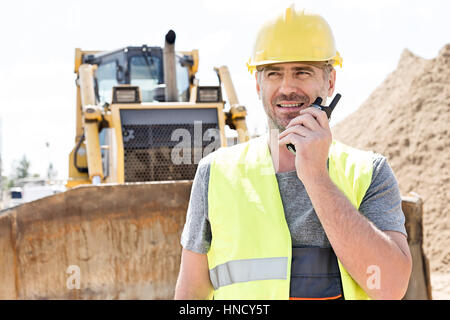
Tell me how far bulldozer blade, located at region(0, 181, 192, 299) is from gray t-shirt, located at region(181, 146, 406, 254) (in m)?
2.73

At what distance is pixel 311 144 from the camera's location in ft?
4.39

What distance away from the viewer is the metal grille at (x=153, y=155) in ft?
19.4

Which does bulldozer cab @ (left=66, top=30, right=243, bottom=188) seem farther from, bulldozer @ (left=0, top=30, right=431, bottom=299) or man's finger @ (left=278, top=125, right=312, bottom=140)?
man's finger @ (left=278, top=125, right=312, bottom=140)

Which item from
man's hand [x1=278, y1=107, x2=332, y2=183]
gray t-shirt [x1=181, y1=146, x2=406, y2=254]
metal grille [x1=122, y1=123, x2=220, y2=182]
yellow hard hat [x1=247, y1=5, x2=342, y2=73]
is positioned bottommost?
gray t-shirt [x1=181, y1=146, x2=406, y2=254]

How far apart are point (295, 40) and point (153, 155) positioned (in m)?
4.45

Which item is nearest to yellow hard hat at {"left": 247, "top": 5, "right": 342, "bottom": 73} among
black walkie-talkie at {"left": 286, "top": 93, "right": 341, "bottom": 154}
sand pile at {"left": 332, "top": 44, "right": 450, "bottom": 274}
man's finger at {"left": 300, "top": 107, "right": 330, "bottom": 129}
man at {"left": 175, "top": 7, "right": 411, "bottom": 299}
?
man at {"left": 175, "top": 7, "right": 411, "bottom": 299}

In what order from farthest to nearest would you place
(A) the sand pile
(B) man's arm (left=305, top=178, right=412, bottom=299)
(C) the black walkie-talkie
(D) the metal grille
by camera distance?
1. (A) the sand pile
2. (D) the metal grille
3. (C) the black walkie-talkie
4. (B) man's arm (left=305, top=178, right=412, bottom=299)

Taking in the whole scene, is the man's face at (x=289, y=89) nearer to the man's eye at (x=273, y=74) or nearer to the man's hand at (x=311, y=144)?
the man's eye at (x=273, y=74)

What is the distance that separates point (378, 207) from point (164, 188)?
3.05 m

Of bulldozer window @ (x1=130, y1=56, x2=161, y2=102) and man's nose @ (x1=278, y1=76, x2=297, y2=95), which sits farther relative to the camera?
bulldozer window @ (x1=130, y1=56, x2=161, y2=102)

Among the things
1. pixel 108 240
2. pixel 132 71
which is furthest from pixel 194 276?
pixel 132 71

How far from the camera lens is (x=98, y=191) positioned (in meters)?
4.23

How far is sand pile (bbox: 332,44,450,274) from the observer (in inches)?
419

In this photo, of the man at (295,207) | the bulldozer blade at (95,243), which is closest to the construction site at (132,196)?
the bulldozer blade at (95,243)
